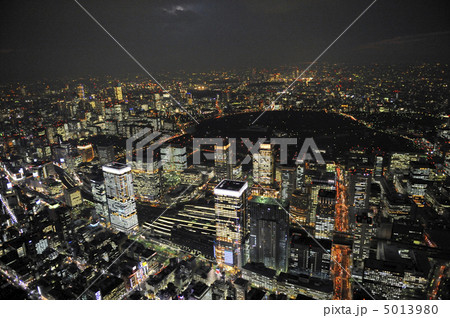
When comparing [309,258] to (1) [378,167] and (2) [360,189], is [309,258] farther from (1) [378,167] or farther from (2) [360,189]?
(1) [378,167]

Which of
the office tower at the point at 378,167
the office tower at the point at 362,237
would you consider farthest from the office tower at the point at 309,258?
the office tower at the point at 378,167

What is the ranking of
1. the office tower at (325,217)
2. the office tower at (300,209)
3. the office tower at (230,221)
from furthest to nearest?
the office tower at (300,209) < the office tower at (325,217) < the office tower at (230,221)

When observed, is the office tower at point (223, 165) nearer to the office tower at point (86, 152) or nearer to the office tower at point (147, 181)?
the office tower at point (147, 181)

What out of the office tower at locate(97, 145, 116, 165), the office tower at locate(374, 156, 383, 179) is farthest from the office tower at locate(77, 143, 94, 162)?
the office tower at locate(374, 156, 383, 179)

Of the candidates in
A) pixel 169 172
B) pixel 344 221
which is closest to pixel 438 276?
pixel 344 221

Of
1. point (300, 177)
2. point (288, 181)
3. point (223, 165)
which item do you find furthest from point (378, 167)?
point (223, 165)

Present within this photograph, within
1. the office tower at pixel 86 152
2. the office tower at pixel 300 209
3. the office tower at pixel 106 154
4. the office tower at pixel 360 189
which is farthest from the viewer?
the office tower at pixel 86 152
